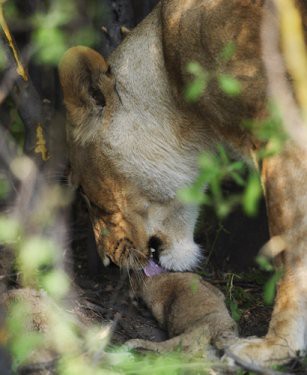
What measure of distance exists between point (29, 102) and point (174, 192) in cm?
74

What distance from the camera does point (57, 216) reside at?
142 inches

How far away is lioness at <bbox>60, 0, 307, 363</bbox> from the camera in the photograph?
2801mm

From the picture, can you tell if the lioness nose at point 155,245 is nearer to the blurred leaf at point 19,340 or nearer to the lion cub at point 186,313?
the lion cub at point 186,313

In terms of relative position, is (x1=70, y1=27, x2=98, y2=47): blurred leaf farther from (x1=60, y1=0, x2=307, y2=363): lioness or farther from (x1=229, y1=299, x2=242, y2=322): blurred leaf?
(x1=229, y1=299, x2=242, y2=322): blurred leaf

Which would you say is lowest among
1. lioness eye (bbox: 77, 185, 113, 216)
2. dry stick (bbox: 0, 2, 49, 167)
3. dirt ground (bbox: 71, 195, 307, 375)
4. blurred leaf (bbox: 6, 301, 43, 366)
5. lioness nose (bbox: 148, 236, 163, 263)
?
dirt ground (bbox: 71, 195, 307, 375)

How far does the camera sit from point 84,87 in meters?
3.37

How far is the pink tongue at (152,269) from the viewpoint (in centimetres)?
356

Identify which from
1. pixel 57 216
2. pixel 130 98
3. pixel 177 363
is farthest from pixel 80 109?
pixel 177 363

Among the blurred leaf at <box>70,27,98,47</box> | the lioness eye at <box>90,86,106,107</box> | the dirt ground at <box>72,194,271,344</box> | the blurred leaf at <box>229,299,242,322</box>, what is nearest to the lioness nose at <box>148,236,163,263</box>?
the dirt ground at <box>72,194,271,344</box>

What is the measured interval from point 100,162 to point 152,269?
503mm

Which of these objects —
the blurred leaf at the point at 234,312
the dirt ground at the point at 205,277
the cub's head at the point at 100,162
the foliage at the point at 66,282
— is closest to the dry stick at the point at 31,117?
the cub's head at the point at 100,162

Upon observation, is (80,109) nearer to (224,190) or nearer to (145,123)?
(145,123)

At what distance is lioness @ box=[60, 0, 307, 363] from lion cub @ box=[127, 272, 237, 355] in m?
0.11

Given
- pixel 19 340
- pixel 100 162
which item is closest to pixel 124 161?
pixel 100 162
